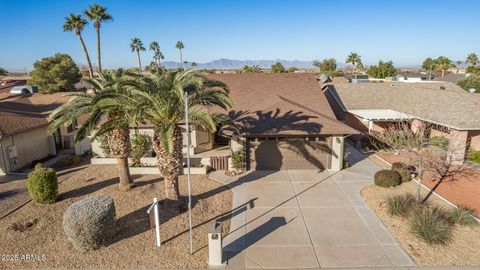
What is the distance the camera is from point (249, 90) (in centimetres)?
2388

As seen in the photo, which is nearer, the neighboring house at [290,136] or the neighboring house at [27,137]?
the neighboring house at [290,136]

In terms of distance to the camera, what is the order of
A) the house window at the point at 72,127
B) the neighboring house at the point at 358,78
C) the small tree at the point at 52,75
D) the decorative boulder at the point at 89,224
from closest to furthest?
the decorative boulder at the point at 89,224 < the house window at the point at 72,127 < the neighboring house at the point at 358,78 < the small tree at the point at 52,75

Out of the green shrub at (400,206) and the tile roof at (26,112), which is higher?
the tile roof at (26,112)

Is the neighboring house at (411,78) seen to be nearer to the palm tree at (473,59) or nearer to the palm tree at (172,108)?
the palm tree at (473,59)

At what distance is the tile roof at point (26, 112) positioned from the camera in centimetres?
1948

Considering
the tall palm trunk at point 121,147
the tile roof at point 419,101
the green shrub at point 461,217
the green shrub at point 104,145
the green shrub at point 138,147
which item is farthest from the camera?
the green shrub at point 104,145

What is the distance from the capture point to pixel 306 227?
12.0 meters

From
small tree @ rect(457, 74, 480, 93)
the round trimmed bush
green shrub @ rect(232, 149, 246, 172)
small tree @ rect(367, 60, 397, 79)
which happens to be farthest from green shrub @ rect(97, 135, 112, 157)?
small tree @ rect(367, 60, 397, 79)

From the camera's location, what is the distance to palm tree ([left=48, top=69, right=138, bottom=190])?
13094mm

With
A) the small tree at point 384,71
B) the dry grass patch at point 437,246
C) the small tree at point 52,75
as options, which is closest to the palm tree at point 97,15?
the small tree at point 52,75

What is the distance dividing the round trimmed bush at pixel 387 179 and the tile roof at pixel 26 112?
22.4 metres

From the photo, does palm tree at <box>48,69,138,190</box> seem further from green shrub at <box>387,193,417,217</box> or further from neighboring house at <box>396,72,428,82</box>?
neighboring house at <box>396,72,428,82</box>

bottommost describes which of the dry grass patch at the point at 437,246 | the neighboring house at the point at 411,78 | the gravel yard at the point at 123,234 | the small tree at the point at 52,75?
the dry grass patch at the point at 437,246

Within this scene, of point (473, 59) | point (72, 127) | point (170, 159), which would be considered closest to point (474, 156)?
point (170, 159)
